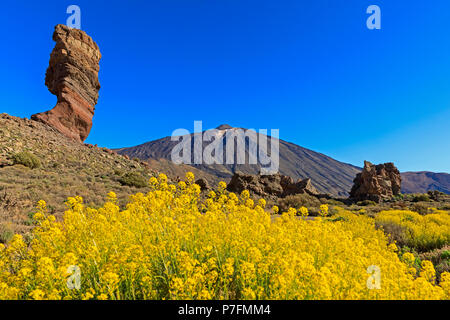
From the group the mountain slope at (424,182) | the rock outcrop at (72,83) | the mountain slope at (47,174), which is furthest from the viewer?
the mountain slope at (424,182)

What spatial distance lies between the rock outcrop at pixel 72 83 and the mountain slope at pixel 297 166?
83853 mm

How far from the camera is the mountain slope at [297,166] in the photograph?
123 m

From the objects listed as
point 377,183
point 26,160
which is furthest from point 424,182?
point 26,160

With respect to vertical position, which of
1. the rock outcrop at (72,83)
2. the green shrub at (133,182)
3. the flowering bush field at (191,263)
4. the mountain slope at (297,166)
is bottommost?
the flowering bush field at (191,263)

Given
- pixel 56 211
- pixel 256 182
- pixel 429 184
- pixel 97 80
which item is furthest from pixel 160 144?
pixel 429 184

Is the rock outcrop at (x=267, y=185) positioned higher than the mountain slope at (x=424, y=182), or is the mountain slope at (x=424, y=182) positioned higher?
the mountain slope at (x=424, y=182)

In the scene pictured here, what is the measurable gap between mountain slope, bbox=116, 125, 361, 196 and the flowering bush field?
10764cm

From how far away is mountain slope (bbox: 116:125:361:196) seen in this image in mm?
122625

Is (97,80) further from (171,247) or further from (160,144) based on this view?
(160,144)
